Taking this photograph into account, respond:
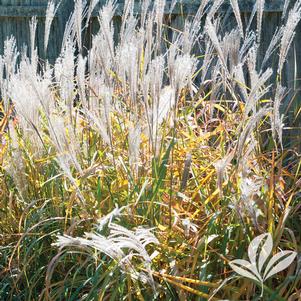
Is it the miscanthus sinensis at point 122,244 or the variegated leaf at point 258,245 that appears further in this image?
the variegated leaf at point 258,245

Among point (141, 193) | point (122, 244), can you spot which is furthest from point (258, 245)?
point (122, 244)

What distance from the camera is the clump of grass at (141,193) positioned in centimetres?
258

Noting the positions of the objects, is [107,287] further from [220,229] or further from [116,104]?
[116,104]

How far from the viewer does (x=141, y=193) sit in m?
2.72

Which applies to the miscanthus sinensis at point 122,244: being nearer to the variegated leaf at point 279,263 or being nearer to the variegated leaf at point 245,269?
the variegated leaf at point 245,269

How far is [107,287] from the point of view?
99.3 inches

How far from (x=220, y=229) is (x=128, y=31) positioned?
2.73ft

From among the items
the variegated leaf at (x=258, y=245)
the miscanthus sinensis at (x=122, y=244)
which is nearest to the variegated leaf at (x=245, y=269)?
the variegated leaf at (x=258, y=245)

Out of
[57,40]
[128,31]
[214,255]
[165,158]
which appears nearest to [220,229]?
[214,255]

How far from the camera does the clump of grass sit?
2578 mm

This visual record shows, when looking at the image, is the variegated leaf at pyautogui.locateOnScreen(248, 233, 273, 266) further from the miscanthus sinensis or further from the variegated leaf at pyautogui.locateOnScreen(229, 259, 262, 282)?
the miscanthus sinensis

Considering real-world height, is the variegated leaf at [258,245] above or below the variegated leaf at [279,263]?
above

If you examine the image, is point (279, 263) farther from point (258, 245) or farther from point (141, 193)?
point (141, 193)

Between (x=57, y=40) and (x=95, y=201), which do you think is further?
(x=57, y=40)
